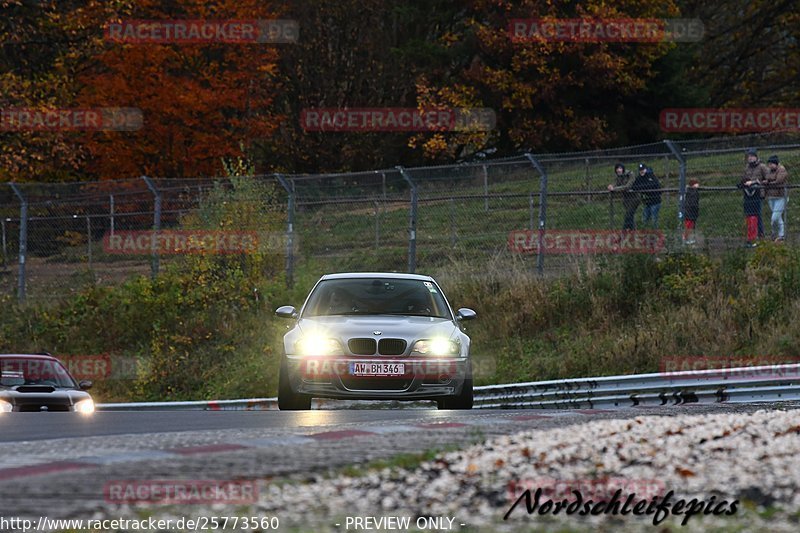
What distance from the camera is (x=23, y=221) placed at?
29.1 metres

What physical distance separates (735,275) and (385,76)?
2420 centimetres

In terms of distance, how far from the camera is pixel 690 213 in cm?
2469

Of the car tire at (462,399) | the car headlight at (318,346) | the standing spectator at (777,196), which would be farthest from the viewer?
the standing spectator at (777,196)

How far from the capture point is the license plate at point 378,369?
14.7 m

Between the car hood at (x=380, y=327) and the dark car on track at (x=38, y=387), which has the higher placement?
the car hood at (x=380, y=327)

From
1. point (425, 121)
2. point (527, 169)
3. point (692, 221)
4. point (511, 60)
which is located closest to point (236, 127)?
point (425, 121)

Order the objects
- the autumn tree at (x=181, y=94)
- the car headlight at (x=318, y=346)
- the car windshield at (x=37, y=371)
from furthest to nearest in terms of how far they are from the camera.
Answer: the autumn tree at (x=181, y=94) < the car windshield at (x=37, y=371) < the car headlight at (x=318, y=346)

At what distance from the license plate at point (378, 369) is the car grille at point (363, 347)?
20 centimetres

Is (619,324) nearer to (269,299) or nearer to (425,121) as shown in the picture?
(269,299)

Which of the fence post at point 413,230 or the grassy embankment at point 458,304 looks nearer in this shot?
the grassy embankment at point 458,304
